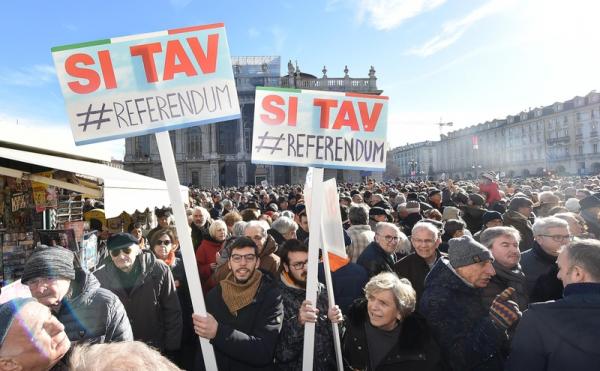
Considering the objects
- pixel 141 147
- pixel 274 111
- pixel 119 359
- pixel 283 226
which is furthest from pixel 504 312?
pixel 141 147

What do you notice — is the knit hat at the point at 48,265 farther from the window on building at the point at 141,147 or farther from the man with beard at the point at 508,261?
the window on building at the point at 141,147

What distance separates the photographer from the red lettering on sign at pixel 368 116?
2998 millimetres

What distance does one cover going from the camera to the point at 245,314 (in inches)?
105

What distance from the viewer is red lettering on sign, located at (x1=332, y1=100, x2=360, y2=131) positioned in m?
2.97

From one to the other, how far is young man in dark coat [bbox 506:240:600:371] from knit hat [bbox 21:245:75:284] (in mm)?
2441

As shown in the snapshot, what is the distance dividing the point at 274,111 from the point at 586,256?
2.06m

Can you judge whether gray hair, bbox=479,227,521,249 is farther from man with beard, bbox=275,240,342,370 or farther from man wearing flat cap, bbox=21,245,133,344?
man wearing flat cap, bbox=21,245,133,344

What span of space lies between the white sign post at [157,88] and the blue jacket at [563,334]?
5.62ft

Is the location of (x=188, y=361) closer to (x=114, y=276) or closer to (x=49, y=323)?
(x=114, y=276)

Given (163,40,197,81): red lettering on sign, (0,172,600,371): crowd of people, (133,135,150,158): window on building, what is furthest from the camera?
(133,135,150,158): window on building

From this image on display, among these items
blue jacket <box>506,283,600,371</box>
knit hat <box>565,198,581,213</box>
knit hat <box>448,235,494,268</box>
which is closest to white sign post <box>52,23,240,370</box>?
knit hat <box>448,235,494,268</box>

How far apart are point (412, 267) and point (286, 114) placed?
190 centimetres

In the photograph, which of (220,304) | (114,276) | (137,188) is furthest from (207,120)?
(137,188)

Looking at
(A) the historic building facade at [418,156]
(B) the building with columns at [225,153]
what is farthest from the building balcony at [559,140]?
(B) the building with columns at [225,153]
